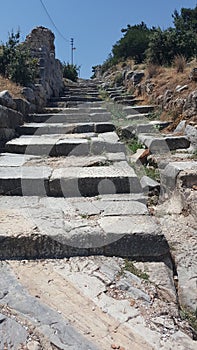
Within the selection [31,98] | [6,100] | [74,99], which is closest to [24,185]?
[6,100]

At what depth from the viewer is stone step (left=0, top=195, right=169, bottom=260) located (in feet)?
6.63

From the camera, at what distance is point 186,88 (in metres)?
5.14

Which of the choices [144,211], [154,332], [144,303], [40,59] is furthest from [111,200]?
[40,59]

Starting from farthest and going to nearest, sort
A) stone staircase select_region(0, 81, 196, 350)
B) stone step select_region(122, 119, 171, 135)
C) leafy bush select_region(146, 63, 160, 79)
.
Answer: leafy bush select_region(146, 63, 160, 79) → stone step select_region(122, 119, 171, 135) → stone staircase select_region(0, 81, 196, 350)

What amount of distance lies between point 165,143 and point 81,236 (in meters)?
2.18

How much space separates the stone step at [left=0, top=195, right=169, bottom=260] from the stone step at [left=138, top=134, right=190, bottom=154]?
165 centimetres

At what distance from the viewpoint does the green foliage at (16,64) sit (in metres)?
5.93

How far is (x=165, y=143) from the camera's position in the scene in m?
3.88

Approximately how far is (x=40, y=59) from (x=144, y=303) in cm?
683

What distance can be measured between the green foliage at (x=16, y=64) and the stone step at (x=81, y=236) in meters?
4.24

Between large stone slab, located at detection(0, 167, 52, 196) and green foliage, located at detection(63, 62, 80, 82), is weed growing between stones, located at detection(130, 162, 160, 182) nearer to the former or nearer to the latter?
large stone slab, located at detection(0, 167, 52, 196)

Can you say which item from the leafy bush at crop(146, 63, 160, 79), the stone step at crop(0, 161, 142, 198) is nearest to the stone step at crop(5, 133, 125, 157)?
the stone step at crop(0, 161, 142, 198)

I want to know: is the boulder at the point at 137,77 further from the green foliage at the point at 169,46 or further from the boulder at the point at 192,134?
the boulder at the point at 192,134

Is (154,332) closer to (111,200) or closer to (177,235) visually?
(177,235)
